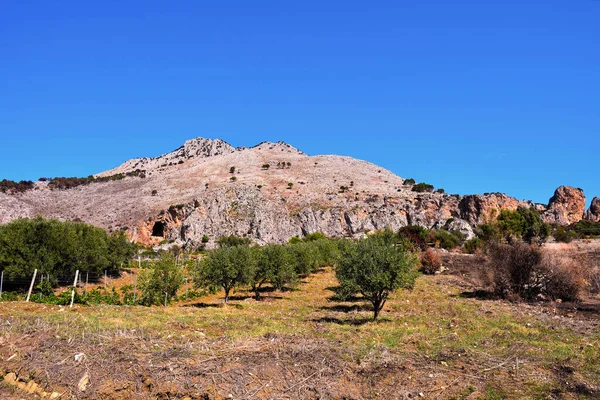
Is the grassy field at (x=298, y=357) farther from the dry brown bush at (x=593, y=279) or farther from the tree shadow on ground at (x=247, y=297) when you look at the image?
the tree shadow on ground at (x=247, y=297)

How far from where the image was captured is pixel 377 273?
23.7 metres

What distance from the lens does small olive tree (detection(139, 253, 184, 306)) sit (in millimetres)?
29719

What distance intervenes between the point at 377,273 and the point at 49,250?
30.2 metres

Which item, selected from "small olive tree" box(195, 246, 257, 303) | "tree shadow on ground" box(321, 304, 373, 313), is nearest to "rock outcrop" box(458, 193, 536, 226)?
"tree shadow on ground" box(321, 304, 373, 313)

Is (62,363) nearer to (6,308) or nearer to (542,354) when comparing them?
(6,308)

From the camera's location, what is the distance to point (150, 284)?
97.6 ft

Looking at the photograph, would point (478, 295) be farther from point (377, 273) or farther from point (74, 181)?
point (74, 181)

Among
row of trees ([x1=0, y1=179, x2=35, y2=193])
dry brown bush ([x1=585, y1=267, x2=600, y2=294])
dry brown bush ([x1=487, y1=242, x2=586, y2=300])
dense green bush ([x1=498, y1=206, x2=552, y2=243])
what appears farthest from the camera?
row of trees ([x1=0, y1=179, x2=35, y2=193])

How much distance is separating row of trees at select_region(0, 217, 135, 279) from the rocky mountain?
42.3 meters

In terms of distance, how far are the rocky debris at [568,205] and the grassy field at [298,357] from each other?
337 ft

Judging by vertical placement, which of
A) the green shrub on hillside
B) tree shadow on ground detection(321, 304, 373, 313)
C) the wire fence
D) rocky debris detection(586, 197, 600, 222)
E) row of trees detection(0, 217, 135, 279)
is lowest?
tree shadow on ground detection(321, 304, 373, 313)

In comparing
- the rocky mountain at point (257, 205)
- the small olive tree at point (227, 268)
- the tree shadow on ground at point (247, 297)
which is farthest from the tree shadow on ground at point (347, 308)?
the rocky mountain at point (257, 205)

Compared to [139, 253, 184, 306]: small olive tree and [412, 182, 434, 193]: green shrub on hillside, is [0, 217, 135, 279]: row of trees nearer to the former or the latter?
[139, 253, 184, 306]: small olive tree

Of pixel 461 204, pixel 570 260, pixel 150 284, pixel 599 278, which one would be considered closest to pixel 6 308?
pixel 150 284
